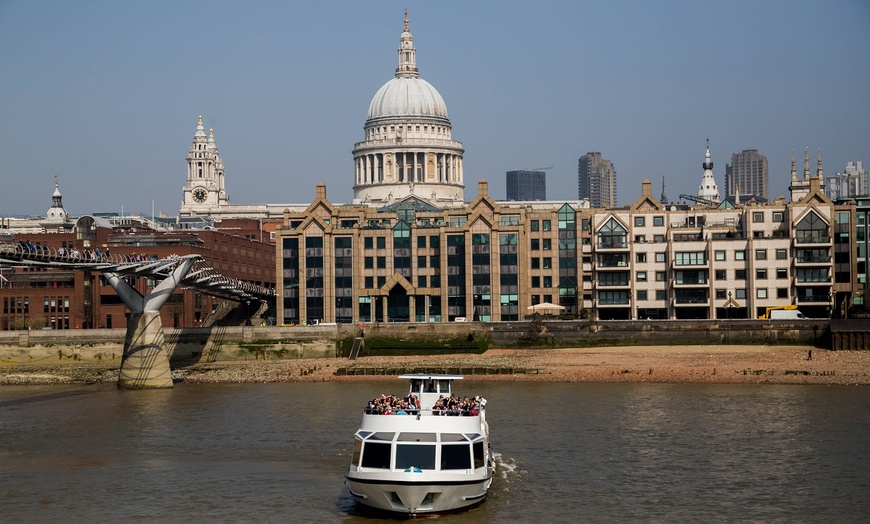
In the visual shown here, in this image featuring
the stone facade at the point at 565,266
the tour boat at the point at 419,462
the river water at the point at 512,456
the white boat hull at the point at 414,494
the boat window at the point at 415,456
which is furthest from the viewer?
the stone facade at the point at 565,266

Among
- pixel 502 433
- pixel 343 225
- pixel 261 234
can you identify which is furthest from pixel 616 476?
pixel 261 234

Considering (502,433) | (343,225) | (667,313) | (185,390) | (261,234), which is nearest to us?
(502,433)

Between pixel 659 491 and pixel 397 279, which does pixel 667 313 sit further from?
pixel 659 491

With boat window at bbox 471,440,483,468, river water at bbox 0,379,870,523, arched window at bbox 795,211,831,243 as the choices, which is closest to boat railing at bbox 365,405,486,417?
boat window at bbox 471,440,483,468

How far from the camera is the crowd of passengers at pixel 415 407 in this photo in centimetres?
4634

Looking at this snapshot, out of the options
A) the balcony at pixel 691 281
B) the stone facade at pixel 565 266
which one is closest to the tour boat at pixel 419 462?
the stone facade at pixel 565 266

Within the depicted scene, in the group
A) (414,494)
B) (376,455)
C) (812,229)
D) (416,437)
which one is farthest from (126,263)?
(812,229)

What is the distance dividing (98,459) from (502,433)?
730 inches

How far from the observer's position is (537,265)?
127688 mm

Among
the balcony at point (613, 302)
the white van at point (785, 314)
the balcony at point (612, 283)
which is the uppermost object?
the balcony at point (612, 283)

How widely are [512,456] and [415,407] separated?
9626 millimetres

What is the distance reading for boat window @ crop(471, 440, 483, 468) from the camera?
4469cm

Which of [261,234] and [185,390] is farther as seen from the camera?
[261,234]

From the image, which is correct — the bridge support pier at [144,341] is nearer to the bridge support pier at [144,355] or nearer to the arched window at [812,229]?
the bridge support pier at [144,355]
